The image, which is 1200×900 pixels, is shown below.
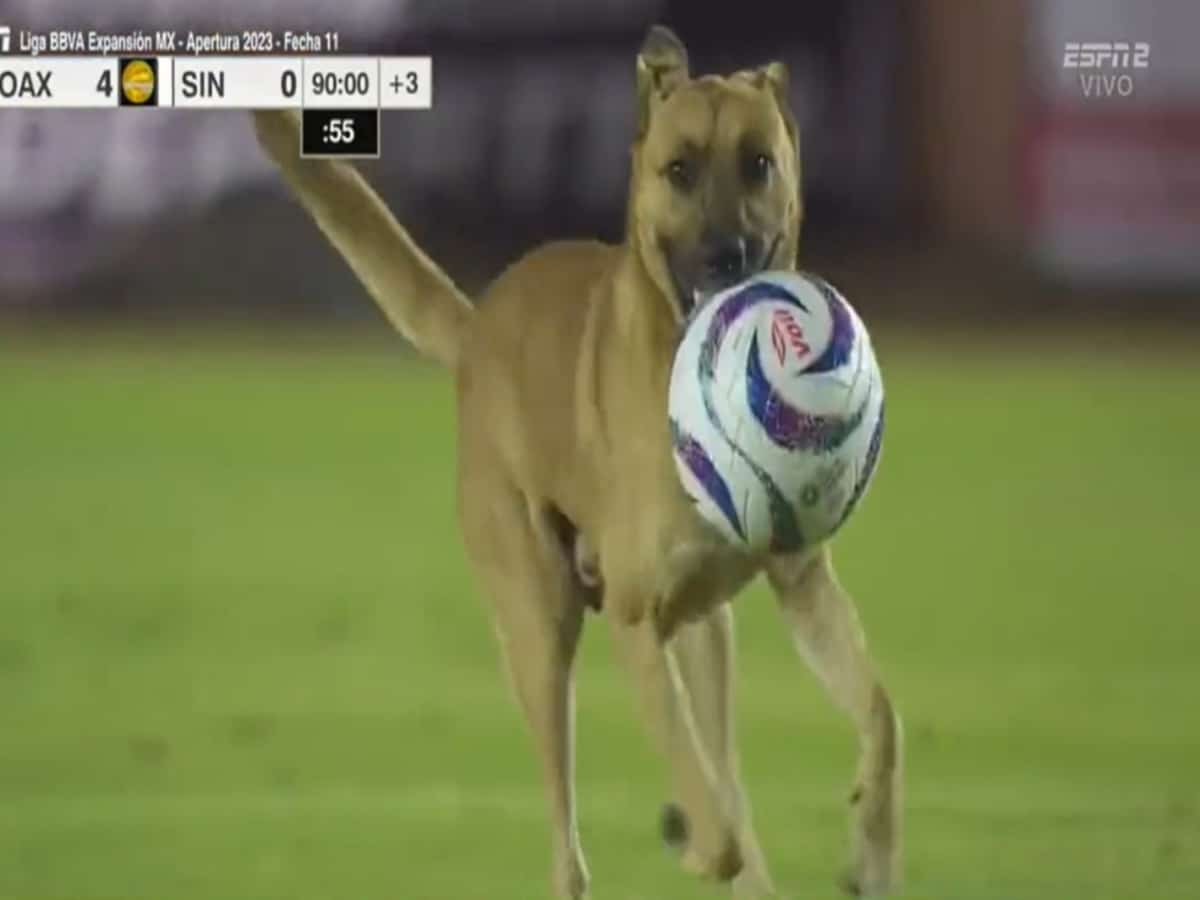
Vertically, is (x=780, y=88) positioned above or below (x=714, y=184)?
above

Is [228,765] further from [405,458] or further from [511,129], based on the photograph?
[511,129]

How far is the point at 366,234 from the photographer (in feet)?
11.9

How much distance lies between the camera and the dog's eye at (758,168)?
310 cm

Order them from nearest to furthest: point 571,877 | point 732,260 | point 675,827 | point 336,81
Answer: point 732,260
point 675,827
point 571,877
point 336,81

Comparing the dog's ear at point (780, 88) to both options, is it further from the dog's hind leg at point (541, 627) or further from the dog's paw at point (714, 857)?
the dog's paw at point (714, 857)

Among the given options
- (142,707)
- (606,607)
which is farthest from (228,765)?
(606,607)

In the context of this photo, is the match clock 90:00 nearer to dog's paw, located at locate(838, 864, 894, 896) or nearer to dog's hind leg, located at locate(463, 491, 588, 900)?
dog's hind leg, located at locate(463, 491, 588, 900)

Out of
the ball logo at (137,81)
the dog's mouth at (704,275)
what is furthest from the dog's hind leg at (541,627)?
the ball logo at (137,81)

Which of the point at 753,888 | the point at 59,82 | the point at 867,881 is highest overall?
the point at 59,82

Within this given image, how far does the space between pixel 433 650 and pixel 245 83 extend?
32.2 inches

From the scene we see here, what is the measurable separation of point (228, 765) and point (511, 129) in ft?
3.15

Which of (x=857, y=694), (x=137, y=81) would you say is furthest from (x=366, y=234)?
(x=857, y=694)

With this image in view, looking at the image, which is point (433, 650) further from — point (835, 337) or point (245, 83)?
point (835, 337)

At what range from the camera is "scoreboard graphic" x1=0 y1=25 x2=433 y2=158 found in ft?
11.9
